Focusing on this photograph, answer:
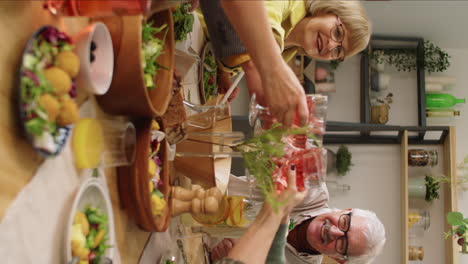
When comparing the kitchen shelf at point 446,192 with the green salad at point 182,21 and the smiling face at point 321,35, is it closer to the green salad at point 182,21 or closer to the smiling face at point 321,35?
the smiling face at point 321,35

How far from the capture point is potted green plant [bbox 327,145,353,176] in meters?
4.02

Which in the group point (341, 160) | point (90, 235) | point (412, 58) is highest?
point (412, 58)

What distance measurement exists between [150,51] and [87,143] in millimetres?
231

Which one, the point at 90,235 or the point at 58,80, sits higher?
the point at 58,80

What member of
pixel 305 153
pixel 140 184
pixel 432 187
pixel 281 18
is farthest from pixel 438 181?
pixel 140 184

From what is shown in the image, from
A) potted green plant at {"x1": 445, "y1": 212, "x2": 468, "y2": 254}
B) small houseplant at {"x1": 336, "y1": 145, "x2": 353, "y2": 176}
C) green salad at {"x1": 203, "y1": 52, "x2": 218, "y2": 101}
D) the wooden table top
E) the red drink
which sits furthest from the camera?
small houseplant at {"x1": 336, "y1": 145, "x2": 353, "y2": 176}

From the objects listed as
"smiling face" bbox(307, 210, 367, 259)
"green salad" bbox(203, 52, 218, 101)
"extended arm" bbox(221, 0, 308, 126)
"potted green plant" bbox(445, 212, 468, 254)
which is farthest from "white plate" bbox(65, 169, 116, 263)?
"potted green plant" bbox(445, 212, 468, 254)

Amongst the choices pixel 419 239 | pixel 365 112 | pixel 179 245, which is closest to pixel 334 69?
pixel 365 112

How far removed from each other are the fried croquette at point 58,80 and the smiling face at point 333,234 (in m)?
1.33

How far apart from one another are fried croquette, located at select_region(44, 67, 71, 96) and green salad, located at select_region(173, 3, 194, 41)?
62 centimetres

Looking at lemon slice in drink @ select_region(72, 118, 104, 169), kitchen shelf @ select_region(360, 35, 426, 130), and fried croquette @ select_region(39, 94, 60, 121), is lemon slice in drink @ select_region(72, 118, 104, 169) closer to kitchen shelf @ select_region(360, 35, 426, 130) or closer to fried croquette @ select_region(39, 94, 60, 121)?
fried croquette @ select_region(39, 94, 60, 121)

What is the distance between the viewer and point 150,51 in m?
0.97

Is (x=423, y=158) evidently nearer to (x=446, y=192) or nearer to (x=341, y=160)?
(x=446, y=192)

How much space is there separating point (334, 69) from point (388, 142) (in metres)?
0.78
